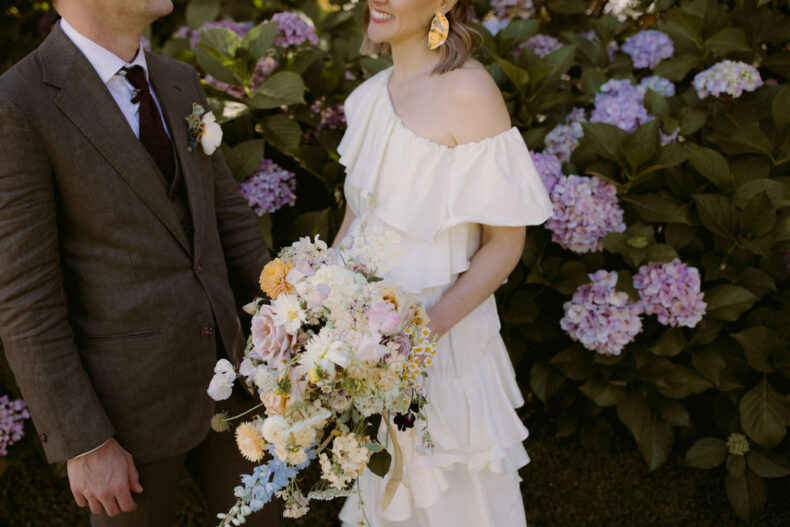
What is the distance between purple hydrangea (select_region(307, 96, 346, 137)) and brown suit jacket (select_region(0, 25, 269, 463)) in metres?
1.06

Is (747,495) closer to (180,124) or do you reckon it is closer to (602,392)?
(602,392)

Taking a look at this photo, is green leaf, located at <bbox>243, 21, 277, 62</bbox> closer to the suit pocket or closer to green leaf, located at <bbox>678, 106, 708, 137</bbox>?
the suit pocket

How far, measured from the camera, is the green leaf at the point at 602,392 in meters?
2.71

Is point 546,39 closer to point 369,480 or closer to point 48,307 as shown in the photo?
point 369,480

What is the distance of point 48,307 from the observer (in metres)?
1.54

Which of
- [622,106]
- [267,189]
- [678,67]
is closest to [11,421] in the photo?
[267,189]

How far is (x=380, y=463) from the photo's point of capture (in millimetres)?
1496

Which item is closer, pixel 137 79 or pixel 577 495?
pixel 137 79

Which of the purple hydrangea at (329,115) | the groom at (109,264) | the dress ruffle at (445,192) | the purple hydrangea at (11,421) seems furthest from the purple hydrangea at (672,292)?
the purple hydrangea at (11,421)

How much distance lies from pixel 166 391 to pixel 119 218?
451 mm

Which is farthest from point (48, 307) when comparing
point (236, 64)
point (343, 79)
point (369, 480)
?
point (343, 79)

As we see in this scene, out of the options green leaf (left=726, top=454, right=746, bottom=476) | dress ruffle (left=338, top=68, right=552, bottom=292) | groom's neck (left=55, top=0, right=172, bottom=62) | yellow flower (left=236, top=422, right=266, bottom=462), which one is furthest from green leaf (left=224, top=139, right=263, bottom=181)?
green leaf (left=726, top=454, right=746, bottom=476)

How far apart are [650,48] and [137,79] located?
2.28m

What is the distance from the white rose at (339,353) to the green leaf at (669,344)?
166 centimetres
